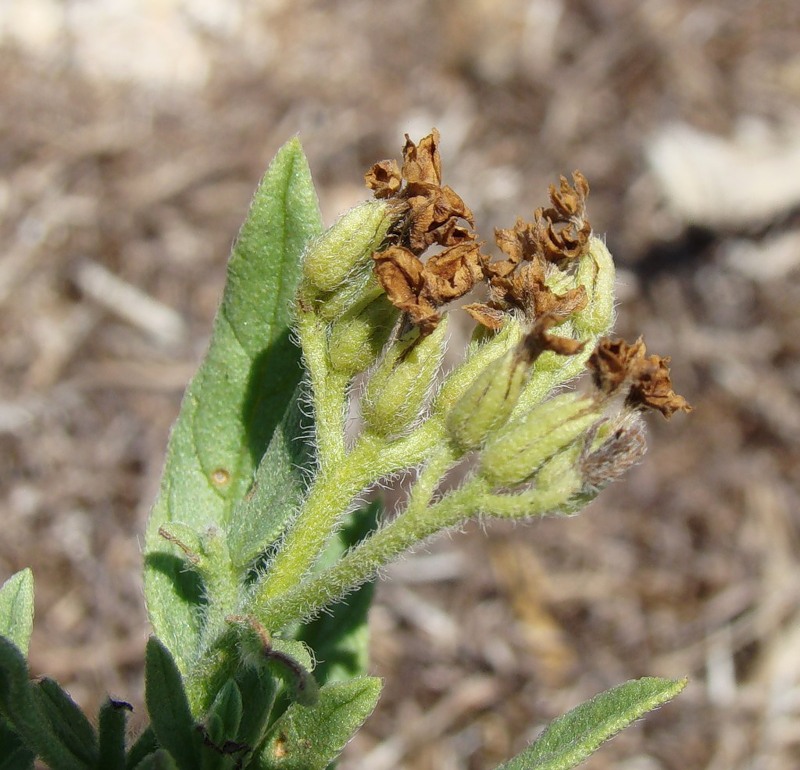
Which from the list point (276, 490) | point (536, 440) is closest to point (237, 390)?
point (276, 490)

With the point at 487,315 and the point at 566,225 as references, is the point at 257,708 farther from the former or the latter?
the point at 566,225

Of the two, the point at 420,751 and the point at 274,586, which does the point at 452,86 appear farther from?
→ the point at 274,586

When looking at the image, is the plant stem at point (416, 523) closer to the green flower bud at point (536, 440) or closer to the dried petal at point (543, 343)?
the green flower bud at point (536, 440)

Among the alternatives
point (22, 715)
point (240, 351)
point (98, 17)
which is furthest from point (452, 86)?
point (22, 715)

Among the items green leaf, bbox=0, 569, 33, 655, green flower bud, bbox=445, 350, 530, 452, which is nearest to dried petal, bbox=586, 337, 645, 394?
green flower bud, bbox=445, 350, 530, 452

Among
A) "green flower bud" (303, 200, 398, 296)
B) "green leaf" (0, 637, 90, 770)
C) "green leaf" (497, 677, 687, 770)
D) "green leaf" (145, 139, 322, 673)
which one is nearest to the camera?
"green leaf" (0, 637, 90, 770)

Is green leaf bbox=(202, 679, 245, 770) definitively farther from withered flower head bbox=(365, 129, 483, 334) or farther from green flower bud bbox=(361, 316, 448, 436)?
withered flower head bbox=(365, 129, 483, 334)
